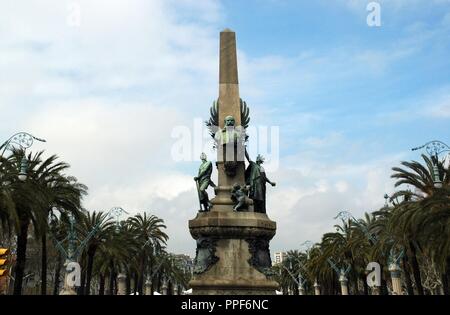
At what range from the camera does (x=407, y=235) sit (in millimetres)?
28562

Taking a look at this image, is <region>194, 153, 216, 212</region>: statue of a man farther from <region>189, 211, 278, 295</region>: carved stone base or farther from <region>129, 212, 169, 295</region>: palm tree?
<region>129, 212, 169, 295</region>: palm tree

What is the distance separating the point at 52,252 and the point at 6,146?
34.3 metres

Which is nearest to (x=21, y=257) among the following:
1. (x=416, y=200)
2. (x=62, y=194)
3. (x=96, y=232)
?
(x=62, y=194)

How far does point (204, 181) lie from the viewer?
61.1 ft

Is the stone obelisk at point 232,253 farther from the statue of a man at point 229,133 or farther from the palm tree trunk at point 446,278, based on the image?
the palm tree trunk at point 446,278

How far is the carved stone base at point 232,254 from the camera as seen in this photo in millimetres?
16484

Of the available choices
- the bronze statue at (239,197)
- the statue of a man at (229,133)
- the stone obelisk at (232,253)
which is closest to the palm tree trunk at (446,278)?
the stone obelisk at (232,253)

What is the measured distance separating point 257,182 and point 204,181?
6.33ft

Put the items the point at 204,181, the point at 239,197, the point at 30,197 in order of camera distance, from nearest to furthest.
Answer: the point at 239,197, the point at 204,181, the point at 30,197

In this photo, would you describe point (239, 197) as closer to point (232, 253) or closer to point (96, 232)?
point (232, 253)

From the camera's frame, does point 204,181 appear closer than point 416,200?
Yes

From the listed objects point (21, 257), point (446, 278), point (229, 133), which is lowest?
point (446, 278)
